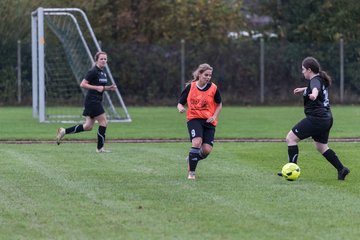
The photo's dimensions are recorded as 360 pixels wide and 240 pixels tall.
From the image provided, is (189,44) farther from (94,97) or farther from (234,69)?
(94,97)

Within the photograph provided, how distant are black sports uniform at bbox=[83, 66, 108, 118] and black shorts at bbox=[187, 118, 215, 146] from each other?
487cm

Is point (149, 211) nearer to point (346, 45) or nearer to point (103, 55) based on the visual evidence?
point (103, 55)

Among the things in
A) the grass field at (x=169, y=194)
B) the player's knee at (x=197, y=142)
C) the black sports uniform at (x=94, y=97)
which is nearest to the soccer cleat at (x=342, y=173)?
the grass field at (x=169, y=194)

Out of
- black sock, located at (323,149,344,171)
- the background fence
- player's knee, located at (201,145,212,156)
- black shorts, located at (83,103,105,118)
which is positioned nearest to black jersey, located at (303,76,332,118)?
black sock, located at (323,149,344,171)

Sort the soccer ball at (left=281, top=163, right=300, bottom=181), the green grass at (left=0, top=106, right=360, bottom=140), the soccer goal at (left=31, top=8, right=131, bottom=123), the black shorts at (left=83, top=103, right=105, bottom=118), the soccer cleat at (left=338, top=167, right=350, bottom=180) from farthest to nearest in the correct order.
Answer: the soccer goal at (left=31, top=8, right=131, bottom=123)
the green grass at (left=0, top=106, right=360, bottom=140)
the black shorts at (left=83, top=103, right=105, bottom=118)
the soccer cleat at (left=338, top=167, right=350, bottom=180)
the soccer ball at (left=281, top=163, right=300, bottom=181)

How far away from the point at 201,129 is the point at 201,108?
29cm

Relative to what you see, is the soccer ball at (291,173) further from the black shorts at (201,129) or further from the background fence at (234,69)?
the background fence at (234,69)

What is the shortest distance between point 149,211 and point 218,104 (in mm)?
3898

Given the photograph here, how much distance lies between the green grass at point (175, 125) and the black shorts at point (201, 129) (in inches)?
296

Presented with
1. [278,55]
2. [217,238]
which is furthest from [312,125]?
[278,55]

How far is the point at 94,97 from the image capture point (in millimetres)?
18016

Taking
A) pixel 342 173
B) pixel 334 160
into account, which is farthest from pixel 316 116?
pixel 342 173

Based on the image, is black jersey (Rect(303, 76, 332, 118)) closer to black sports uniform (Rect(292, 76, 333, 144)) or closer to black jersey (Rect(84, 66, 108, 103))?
black sports uniform (Rect(292, 76, 333, 144))

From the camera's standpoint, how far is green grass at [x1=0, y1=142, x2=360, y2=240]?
8.81 metres
